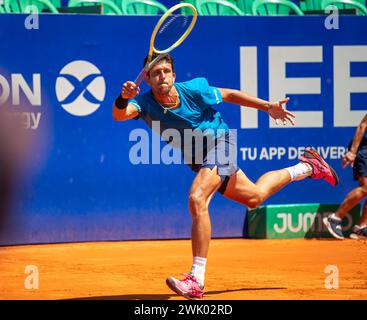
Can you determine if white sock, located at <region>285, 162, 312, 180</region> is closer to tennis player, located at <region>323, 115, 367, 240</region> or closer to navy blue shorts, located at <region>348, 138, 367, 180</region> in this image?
tennis player, located at <region>323, 115, 367, 240</region>

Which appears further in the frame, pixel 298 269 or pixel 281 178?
pixel 298 269

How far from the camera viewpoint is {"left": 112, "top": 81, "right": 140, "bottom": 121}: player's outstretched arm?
17.7ft

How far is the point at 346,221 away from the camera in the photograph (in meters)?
9.41

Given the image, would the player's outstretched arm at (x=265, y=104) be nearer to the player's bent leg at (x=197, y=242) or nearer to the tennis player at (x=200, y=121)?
the tennis player at (x=200, y=121)

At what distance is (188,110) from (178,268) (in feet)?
6.18

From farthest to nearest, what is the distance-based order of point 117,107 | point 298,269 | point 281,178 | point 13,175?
point 13,175, point 298,269, point 281,178, point 117,107

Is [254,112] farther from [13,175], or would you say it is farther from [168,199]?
[13,175]

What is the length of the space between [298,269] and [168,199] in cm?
224

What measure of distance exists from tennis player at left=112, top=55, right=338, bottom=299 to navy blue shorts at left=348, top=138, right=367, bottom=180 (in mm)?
2905

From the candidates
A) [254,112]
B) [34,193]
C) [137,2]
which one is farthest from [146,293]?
[137,2]

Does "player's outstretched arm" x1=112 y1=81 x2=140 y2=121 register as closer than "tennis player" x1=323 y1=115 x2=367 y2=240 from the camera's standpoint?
Yes

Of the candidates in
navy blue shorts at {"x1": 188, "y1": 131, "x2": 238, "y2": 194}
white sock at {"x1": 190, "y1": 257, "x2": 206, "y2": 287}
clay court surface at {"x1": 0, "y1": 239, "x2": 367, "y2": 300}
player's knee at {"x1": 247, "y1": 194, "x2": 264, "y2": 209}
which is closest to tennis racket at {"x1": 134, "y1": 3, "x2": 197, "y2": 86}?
navy blue shorts at {"x1": 188, "y1": 131, "x2": 238, "y2": 194}

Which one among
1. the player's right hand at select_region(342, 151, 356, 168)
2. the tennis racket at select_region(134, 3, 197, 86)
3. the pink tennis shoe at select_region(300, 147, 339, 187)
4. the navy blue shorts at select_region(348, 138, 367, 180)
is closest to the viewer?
the tennis racket at select_region(134, 3, 197, 86)

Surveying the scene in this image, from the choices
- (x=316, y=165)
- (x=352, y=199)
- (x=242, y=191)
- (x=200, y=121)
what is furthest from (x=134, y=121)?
(x=242, y=191)
